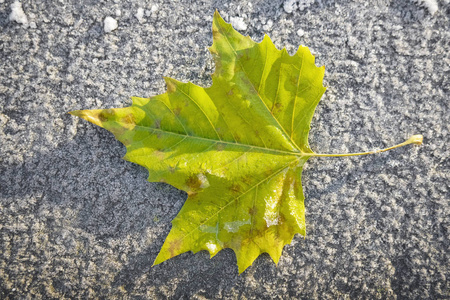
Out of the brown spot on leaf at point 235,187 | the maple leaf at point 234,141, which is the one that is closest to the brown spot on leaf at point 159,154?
the maple leaf at point 234,141

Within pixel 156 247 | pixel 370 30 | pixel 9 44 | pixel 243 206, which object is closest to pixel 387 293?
pixel 243 206

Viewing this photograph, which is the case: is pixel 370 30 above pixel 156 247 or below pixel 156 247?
above

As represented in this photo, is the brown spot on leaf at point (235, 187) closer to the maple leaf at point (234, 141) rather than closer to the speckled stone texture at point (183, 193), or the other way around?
the maple leaf at point (234, 141)

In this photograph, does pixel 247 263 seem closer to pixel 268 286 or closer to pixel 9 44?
pixel 268 286

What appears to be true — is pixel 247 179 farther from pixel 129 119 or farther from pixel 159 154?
pixel 129 119

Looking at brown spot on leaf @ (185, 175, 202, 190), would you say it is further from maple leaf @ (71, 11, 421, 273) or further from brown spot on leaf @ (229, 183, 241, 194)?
brown spot on leaf @ (229, 183, 241, 194)

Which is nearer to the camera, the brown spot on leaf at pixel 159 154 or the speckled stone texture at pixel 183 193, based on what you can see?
the brown spot on leaf at pixel 159 154

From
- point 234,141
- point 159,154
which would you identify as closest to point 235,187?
point 234,141
